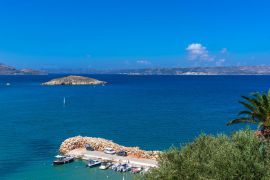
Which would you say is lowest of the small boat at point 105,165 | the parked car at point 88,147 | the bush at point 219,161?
the small boat at point 105,165

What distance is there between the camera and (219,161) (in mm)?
22516

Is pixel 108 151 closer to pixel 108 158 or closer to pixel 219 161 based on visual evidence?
pixel 108 158

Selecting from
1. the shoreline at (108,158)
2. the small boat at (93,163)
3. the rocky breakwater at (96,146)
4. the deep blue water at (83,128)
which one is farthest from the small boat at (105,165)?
the rocky breakwater at (96,146)

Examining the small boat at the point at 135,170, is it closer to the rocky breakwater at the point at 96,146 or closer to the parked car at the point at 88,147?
the rocky breakwater at the point at 96,146

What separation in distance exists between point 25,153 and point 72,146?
794 cm

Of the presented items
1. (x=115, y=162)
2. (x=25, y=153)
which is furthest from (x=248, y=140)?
(x=25, y=153)

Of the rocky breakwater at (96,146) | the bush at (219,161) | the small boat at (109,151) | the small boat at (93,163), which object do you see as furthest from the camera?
the rocky breakwater at (96,146)

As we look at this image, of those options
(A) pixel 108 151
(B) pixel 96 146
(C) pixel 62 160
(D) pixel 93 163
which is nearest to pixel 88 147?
(B) pixel 96 146

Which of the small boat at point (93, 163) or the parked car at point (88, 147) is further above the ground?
the parked car at point (88, 147)

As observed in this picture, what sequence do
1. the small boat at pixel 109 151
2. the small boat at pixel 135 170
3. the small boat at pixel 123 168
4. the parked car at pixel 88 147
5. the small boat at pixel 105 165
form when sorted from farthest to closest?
the parked car at pixel 88 147, the small boat at pixel 109 151, the small boat at pixel 105 165, the small boat at pixel 123 168, the small boat at pixel 135 170

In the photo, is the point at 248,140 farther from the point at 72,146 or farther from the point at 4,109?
the point at 4,109

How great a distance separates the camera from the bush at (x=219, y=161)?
21.4 metres

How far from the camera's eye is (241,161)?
21.6 m

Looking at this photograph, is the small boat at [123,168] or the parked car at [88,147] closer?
the small boat at [123,168]
